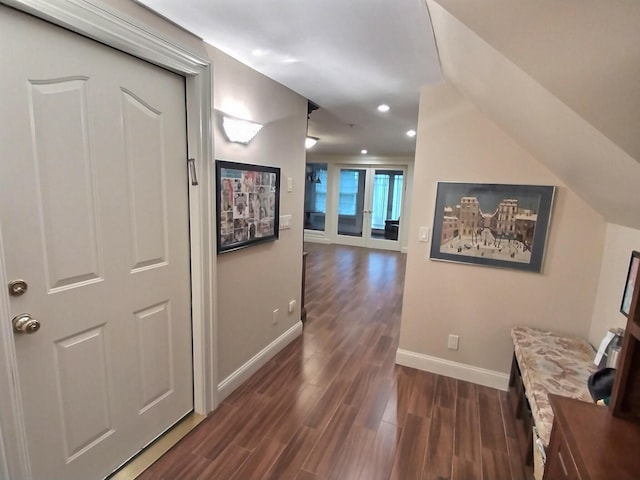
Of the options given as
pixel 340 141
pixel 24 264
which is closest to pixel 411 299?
pixel 24 264

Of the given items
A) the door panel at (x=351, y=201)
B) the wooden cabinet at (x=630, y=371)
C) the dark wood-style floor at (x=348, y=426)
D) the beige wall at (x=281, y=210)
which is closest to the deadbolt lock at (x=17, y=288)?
the beige wall at (x=281, y=210)

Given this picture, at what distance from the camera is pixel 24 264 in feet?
3.96

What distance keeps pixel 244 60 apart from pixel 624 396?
2.36 metres

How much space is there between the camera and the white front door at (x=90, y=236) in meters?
1.18

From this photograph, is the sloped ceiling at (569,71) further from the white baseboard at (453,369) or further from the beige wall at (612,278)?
the white baseboard at (453,369)

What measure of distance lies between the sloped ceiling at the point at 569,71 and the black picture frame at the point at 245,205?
1.34m

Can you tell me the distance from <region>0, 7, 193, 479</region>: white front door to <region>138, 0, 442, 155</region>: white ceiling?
38 centimetres

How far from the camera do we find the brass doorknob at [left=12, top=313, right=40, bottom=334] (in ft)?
3.92

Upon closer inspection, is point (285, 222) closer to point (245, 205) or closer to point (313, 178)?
point (245, 205)

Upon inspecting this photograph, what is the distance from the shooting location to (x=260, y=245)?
2.48m

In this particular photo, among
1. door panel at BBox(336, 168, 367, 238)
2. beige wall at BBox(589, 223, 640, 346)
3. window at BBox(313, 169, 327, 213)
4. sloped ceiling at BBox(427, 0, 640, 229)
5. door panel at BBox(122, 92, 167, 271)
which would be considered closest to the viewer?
sloped ceiling at BBox(427, 0, 640, 229)

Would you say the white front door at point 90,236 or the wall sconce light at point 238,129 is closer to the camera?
the white front door at point 90,236

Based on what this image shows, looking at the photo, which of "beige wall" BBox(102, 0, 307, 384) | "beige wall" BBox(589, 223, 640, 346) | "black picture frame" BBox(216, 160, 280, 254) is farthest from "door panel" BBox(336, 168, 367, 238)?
"beige wall" BBox(589, 223, 640, 346)

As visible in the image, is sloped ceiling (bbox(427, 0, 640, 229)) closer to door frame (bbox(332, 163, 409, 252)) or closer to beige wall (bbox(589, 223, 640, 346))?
beige wall (bbox(589, 223, 640, 346))
